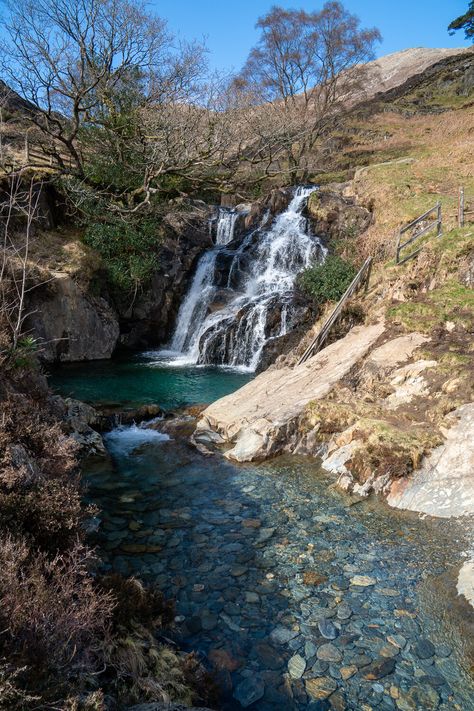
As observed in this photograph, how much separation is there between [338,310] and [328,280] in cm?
232

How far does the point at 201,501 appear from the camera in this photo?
25.9 ft

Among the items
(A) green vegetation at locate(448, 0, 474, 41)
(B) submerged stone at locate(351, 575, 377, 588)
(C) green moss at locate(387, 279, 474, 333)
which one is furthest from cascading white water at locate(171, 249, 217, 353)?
(A) green vegetation at locate(448, 0, 474, 41)

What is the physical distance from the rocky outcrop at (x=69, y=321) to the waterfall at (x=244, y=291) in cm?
342

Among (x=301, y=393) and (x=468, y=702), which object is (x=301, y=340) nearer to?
(x=301, y=393)

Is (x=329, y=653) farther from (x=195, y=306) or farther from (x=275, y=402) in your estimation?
(x=195, y=306)

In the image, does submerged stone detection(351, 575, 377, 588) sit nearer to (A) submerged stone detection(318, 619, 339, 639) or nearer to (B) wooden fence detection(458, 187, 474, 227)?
(A) submerged stone detection(318, 619, 339, 639)

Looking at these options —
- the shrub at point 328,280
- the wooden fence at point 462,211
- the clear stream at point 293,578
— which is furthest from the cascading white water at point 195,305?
the clear stream at point 293,578

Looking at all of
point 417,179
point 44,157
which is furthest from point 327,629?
point 44,157

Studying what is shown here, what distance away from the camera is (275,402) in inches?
424

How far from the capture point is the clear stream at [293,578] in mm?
4352

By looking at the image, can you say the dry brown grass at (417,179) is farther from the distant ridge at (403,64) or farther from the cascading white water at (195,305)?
the distant ridge at (403,64)

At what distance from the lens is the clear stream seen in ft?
14.3

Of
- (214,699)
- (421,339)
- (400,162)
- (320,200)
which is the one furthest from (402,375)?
(400,162)

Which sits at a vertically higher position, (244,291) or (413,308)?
(244,291)
